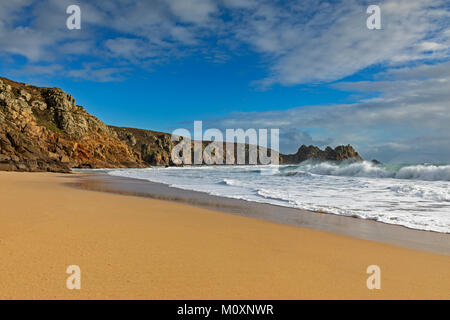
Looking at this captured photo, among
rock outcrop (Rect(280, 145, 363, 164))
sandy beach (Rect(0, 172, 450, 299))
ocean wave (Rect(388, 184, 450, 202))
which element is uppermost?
rock outcrop (Rect(280, 145, 363, 164))

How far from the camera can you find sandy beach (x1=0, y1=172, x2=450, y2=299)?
2.43 metres

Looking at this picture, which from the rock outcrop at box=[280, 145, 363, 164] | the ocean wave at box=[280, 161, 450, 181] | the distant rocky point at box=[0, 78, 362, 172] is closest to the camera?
the ocean wave at box=[280, 161, 450, 181]

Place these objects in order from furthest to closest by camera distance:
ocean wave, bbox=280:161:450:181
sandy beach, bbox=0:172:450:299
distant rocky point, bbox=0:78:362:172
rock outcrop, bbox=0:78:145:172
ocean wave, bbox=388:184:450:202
→ rock outcrop, bbox=0:78:145:172, distant rocky point, bbox=0:78:362:172, ocean wave, bbox=280:161:450:181, ocean wave, bbox=388:184:450:202, sandy beach, bbox=0:172:450:299

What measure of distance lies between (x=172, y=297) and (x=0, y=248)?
246 cm

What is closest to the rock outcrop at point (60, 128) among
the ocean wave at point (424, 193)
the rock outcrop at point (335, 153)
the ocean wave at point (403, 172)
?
the ocean wave at point (403, 172)

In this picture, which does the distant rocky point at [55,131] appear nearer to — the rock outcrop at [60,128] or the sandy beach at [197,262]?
the rock outcrop at [60,128]

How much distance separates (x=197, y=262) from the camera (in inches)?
124

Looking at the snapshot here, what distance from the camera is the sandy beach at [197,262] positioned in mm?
2430

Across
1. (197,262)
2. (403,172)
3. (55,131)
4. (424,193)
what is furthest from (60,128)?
(197,262)

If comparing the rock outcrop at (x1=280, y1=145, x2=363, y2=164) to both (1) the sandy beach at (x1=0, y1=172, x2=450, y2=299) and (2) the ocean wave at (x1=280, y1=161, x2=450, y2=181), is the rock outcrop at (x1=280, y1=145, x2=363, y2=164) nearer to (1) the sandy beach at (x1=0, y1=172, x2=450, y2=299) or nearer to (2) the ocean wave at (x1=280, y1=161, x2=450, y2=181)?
(2) the ocean wave at (x1=280, y1=161, x2=450, y2=181)

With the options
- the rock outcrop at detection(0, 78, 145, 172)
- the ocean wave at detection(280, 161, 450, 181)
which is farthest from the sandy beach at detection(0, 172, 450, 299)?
the rock outcrop at detection(0, 78, 145, 172)

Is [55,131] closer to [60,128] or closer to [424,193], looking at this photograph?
[60,128]

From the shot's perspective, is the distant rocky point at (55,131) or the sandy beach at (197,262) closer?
the sandy beach at (197,262)

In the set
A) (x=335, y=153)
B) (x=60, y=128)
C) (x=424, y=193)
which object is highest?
(x=60, y=128)
